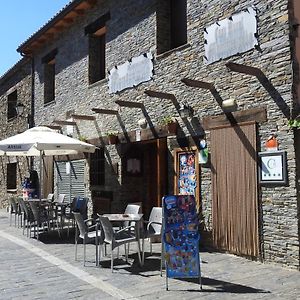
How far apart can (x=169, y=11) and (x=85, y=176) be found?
5.32 meters

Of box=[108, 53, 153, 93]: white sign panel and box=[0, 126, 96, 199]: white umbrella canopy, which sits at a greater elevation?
box=[108, 53, 153, 93]: white sign panel

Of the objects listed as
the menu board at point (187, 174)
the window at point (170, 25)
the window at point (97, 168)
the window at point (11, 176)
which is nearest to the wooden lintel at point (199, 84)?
the menu board at point (187, 174)

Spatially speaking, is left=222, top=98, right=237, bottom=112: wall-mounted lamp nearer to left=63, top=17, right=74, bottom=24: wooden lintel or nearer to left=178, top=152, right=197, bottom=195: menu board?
left=178, top=152, right=197, bottom=195: menu board

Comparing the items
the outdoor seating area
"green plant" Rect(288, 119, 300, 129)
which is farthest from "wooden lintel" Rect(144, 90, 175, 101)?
"green plant" Rect(288, 119, 300, 129)

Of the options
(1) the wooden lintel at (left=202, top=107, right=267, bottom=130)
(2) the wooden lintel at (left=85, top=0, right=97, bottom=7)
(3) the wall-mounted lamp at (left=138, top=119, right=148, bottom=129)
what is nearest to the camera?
(1) the wooden lintel at (left=202, top=107, right=267, bottom=130)

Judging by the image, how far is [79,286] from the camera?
523cm

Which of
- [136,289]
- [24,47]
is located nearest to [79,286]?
[136,289]

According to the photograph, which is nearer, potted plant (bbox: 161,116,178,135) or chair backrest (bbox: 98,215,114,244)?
chair backrest (bbox: 98,215,114,244)

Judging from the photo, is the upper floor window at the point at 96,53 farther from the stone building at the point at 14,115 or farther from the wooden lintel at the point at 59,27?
the stone building at the point at 14,115

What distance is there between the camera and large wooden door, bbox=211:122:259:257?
6.71 meters

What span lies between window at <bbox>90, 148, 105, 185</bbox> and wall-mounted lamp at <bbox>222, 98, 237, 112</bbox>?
196 inches

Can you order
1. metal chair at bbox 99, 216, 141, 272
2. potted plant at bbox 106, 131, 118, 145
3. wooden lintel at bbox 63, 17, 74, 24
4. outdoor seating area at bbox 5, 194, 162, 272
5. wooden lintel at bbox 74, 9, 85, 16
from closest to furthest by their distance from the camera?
metal chair at bbox 99, 216, 141, 272 → outdoor seating area at bbox 5, 194, 162, 272 → potted plant at bbox 106, 131, 118, 145 → wooden lintel at bbox 74, 9, 85, 16 → wooden lintel at bbox 63, 17, 74, 24

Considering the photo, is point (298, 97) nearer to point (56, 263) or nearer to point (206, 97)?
point (206, 97)

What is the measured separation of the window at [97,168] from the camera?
11455 mm
